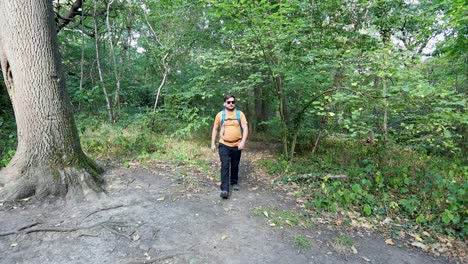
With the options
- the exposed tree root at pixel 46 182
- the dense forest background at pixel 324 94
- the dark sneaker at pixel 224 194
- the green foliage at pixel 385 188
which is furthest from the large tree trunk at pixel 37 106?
the green foliage at pixel 385 188

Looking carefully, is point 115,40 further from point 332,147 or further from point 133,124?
point 332,147

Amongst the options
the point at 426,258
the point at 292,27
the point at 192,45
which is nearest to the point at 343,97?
the point at 292,27

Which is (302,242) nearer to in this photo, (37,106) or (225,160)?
(225,160)

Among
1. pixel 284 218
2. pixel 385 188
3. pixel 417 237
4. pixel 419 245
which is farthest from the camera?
pixel 385 188

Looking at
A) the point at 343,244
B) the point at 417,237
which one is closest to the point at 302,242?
the point at 343,244

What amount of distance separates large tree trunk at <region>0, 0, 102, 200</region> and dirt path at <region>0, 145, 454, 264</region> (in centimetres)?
35

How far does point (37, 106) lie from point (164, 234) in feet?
9.82

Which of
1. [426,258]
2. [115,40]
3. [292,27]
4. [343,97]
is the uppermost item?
[115,40]

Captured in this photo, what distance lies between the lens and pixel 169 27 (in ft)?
34.3

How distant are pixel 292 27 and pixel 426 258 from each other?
4.55m

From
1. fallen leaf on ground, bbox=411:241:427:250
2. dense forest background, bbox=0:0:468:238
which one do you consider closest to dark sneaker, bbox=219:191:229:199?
dense forest background, bbox=0:0:468:238

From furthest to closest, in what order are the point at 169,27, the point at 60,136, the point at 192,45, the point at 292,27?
the point at 169,27, the point at 192,45, the point at 292,27, the point at 60,136

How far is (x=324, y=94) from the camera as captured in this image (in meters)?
6.31

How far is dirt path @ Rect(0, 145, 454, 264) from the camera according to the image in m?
2.94
